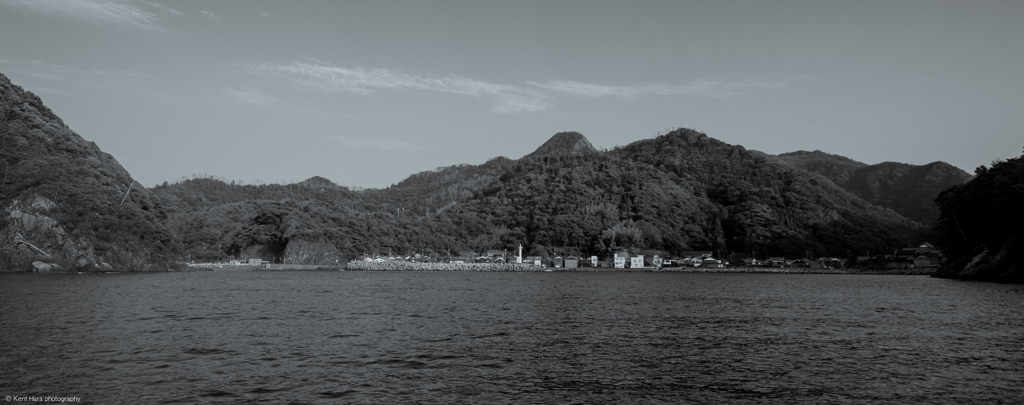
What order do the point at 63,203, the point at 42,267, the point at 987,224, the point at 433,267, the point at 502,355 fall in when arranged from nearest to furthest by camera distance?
the point at 502,355 < the point at 987,224 < the point at 42,267 < the point at 63,203 < the point at 433,267

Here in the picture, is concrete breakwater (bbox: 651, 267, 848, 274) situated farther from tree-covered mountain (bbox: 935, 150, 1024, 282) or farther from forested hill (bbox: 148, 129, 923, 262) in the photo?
tree-covered mountain (bbox: 935, 150, 1024, 282)

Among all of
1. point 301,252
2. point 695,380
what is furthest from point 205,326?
point 301,252

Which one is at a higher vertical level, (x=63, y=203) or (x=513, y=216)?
(x=513, y=216)

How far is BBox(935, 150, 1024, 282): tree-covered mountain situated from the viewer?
181ft

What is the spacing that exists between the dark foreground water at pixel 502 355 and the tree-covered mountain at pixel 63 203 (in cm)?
4517

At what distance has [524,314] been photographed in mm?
28531

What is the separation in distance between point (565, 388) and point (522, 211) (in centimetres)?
15793

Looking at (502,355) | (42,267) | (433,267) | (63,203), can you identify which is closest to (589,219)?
(433,267)

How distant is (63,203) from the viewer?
69.9m

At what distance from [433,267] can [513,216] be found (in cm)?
4828

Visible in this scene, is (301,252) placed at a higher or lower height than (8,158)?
lower

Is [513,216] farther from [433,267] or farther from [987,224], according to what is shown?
[987,224]

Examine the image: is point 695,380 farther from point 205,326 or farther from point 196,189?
point 196,189

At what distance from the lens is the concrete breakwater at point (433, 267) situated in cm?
12331
